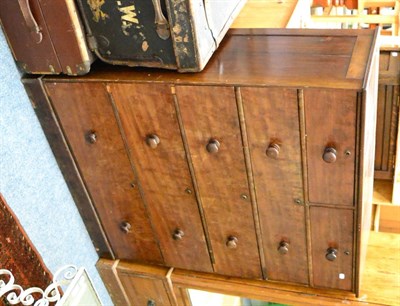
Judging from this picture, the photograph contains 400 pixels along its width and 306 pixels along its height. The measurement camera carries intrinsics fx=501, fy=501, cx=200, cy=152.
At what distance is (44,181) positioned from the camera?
192 cm

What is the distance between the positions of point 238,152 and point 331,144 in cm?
30

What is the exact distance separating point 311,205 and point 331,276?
363 mm

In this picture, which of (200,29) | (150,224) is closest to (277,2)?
(200,29)

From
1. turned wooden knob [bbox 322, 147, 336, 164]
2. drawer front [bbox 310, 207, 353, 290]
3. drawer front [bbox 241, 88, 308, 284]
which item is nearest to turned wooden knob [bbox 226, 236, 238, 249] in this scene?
drawer front [bbox 241, 88, 308, 284]

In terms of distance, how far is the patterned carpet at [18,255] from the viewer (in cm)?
170

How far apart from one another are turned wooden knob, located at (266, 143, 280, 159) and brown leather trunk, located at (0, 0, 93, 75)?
0.65 meters

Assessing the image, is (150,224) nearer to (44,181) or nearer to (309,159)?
(44,181)

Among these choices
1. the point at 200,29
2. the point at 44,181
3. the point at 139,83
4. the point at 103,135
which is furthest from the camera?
the point at 44,181

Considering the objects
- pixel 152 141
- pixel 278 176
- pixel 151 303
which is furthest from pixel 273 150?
pixel 151 303

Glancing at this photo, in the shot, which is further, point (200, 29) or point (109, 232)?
point (109, 232)

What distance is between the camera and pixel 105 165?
190cm

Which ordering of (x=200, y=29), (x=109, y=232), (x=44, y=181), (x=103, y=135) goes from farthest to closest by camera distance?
(x=109, y=232) < (x=44, y=181) < (x=103, y=135) < (x=200, y=29)

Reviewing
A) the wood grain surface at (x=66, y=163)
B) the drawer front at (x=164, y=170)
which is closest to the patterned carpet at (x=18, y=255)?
the wood grain surface at (x=66, y=163)

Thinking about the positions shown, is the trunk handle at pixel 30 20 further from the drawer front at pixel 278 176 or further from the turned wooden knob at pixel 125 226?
the turned wooden knob at pixel 125 226
